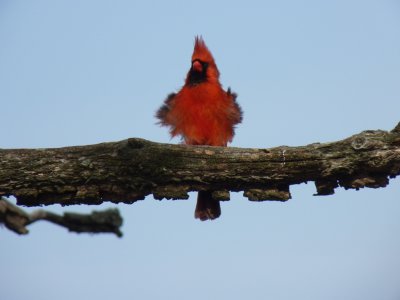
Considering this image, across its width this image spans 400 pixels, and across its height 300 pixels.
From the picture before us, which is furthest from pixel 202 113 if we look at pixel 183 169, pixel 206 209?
pixel 183 169

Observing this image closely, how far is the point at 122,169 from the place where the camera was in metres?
4.47

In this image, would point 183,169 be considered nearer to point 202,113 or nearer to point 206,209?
point 206,209

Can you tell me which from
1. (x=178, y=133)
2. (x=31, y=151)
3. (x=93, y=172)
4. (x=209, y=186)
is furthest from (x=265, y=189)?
(x=178, y=133)

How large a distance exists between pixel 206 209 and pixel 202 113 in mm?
1306

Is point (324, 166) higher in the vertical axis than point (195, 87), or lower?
lower

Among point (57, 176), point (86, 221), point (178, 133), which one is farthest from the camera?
point (178, 133)

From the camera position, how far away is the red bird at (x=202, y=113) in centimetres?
696

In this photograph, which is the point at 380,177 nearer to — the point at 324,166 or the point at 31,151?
the point at 324,166

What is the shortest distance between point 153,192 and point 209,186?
0.44 metres

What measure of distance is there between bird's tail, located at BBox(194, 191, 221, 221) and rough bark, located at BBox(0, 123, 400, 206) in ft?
4.67

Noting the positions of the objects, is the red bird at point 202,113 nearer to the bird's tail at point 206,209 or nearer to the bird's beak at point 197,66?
the bird's beak at point 197,66

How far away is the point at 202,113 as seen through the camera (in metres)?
6.95

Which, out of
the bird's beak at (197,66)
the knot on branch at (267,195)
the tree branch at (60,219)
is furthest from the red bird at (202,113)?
the tree branch at (60,219)

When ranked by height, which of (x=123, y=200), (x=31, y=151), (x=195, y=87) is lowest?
(x=123, y=200)
